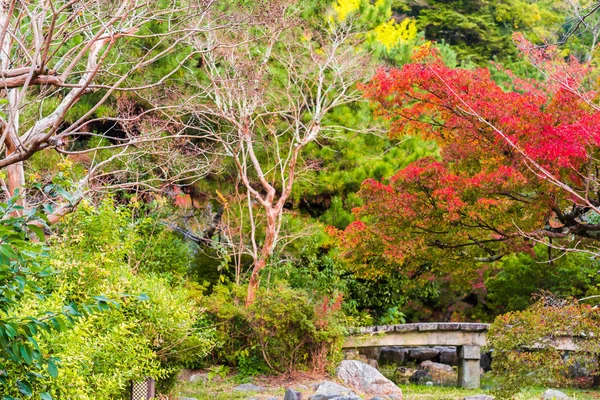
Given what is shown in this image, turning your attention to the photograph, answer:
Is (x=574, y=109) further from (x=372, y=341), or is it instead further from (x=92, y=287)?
(x=92, y=287)

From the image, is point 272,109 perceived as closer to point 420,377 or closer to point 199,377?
point 199,377

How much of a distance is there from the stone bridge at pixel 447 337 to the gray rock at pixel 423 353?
333 cm

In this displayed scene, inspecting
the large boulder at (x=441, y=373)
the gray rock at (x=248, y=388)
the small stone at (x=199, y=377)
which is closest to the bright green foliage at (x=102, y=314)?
the gray rock at (x=248, y=388)

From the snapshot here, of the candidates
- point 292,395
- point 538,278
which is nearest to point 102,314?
point 292,395

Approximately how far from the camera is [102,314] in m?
5.25

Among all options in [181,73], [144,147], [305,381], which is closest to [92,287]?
[144,147]

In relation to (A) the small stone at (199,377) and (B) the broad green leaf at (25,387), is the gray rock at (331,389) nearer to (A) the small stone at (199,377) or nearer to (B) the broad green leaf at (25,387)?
(A) the small stone at (199,377)

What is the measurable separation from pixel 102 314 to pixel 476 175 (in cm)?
474

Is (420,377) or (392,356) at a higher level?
(420,377)

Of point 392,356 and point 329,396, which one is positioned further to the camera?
point 392,356

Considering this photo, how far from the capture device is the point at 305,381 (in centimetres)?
978

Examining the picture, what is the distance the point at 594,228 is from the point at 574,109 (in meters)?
1.38

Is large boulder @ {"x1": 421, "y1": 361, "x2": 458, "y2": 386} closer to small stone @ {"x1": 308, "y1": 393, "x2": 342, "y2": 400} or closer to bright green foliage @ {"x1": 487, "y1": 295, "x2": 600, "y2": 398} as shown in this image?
small stone @ {"x1": 308, "y1": 393, "x2": 342, "y2": 400}

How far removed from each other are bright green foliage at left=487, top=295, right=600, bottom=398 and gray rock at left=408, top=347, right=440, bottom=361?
22.0 feet
